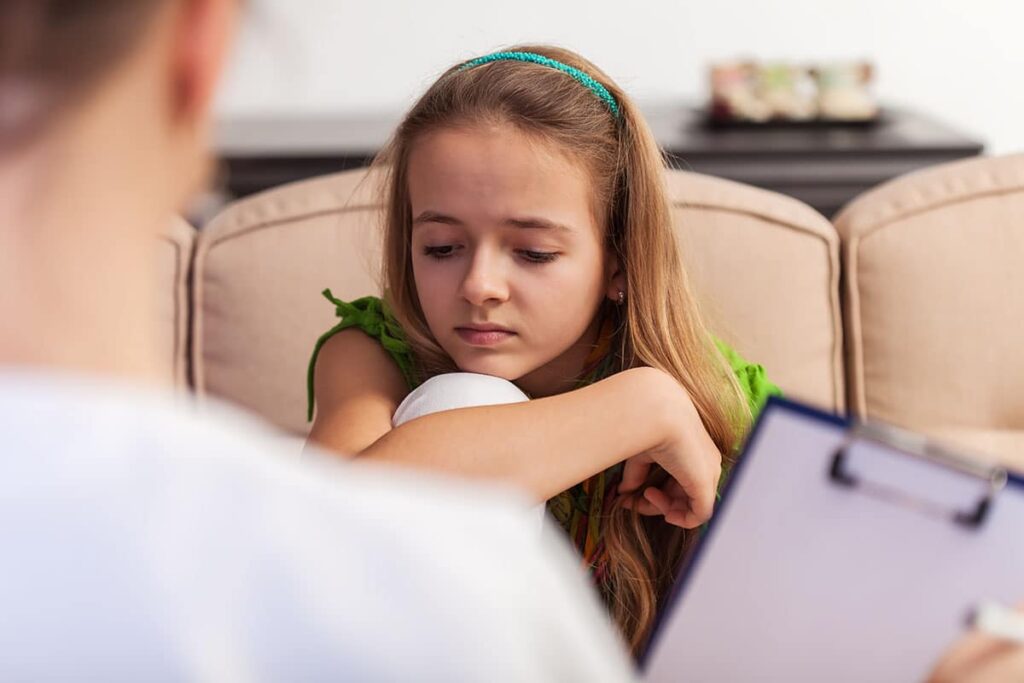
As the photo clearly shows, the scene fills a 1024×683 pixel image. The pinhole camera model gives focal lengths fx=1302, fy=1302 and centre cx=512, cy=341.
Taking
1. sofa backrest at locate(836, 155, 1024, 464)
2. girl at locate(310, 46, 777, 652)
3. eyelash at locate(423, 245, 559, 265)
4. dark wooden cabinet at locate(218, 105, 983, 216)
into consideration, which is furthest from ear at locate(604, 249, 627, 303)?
dark wooden cabinet at locate(218, 105, 983, 216)

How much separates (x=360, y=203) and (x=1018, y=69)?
1918mm

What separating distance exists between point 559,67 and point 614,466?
0.42m

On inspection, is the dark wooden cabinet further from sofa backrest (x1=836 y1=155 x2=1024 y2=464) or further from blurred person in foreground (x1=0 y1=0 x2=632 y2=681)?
blurred person in foreground (x1=0 y1=0 x2=632 y2=681)

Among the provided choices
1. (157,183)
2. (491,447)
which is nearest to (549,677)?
(157,183)

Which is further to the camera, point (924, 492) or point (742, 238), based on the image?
point (742, 238)

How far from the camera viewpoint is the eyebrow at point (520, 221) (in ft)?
4.12

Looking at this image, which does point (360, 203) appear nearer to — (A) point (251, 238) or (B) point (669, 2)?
(A) point (251, 238)

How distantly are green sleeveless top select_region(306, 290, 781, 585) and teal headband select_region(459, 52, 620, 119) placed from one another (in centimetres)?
28

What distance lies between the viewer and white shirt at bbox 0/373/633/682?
0.42 m

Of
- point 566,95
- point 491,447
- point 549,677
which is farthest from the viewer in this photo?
point 566,95

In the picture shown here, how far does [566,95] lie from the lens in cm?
134

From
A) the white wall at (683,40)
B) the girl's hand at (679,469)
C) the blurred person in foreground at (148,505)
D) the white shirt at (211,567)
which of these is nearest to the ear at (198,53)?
the blurred person in foreground at (148,505)

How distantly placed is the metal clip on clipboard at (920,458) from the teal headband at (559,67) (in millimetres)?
681

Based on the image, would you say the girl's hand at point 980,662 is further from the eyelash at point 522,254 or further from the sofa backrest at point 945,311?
the sofa backrest at point 945,311
